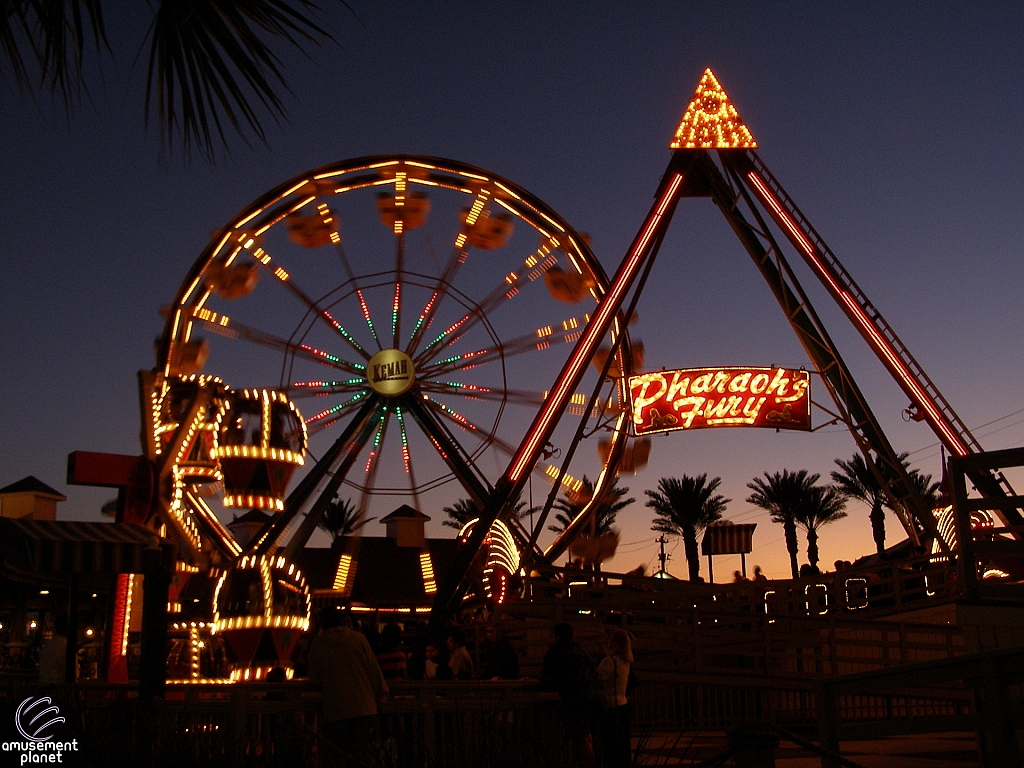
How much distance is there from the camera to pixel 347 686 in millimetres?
7289

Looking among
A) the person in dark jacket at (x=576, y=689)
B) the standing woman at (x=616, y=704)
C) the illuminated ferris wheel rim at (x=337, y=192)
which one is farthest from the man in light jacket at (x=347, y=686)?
the illuminated ferris wheel rim at (x=337, y=192)

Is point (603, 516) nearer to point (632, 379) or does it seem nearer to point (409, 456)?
point (409, 456)

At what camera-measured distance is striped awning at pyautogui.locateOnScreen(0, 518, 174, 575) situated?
12.0 metres

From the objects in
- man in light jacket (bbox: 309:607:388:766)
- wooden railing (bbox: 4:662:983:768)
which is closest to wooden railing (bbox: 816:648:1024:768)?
wooden railing (bbox: 4:662:983:768)

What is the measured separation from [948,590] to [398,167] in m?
14.2

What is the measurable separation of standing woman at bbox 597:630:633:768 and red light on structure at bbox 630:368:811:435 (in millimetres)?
11374

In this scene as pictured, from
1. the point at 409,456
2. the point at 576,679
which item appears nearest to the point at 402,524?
the point at 409,456

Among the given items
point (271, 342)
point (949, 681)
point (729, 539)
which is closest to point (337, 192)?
point (271, 342)

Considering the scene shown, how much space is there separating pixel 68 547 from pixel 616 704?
655 centimetres

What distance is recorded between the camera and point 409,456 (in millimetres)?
24594

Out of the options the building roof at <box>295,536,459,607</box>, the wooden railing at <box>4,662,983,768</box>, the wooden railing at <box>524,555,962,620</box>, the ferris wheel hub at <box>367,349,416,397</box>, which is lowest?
the wooden railing at <box>4,662,983,768</box>

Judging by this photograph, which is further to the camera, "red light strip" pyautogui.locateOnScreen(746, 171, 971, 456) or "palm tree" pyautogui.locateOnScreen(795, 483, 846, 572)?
"palm tree" pyautogui.locateOnScreen(795, 483, 846, 572)

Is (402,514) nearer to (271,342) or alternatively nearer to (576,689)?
(271,342)

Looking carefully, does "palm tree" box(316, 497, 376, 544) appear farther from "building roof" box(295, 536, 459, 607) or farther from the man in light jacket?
the man in light jacket
